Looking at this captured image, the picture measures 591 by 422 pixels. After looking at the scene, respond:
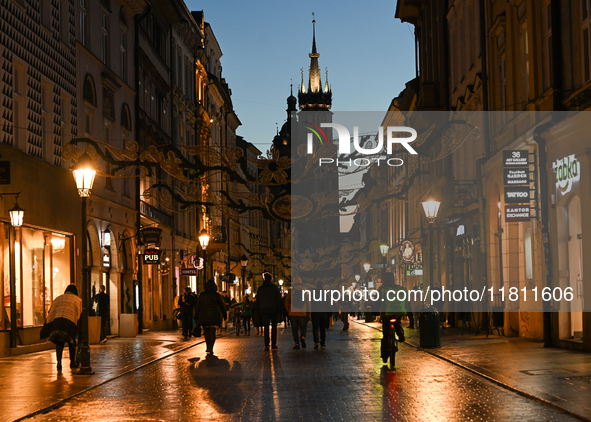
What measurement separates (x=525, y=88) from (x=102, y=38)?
15523 millimetres

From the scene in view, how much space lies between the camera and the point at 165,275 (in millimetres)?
47062

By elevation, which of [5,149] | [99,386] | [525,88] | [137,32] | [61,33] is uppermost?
[137,32]

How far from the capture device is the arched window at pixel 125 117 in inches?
1459

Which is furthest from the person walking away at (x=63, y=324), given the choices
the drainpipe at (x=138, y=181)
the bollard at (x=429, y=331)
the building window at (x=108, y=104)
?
the drainpipe at (x=138, y=181)

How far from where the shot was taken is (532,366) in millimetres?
17047

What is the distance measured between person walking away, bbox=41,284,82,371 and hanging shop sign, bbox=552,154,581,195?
1138cm

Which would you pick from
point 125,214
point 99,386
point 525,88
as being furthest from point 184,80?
point 99,386

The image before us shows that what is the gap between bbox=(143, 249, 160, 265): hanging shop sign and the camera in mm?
36031

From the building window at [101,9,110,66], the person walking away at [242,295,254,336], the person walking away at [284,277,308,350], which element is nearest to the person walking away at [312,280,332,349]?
the person walking away at [284,277,308,350]

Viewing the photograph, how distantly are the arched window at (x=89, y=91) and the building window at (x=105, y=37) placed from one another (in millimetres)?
2327

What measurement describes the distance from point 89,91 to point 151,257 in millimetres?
7378

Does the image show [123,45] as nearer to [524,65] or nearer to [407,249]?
[407,249]

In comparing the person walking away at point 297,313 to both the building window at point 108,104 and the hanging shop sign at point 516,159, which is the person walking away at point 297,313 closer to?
the hanging shop sign at point 516,159

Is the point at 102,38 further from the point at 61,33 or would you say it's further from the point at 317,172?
the point at 317,172
